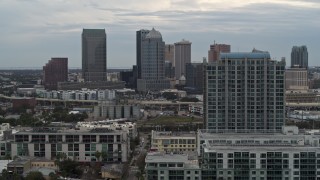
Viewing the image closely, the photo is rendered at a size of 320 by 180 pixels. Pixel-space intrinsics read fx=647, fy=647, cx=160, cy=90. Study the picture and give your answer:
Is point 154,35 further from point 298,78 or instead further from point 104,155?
point 104,155

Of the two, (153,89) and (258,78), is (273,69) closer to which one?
(258,78)

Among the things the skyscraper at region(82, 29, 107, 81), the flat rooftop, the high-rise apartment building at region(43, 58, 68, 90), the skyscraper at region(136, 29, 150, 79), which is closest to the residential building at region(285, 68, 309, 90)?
the skyscraper at region(136, 29, 150, 79)

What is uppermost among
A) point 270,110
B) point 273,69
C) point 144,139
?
point 273,69

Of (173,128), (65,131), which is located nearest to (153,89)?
(173,128)

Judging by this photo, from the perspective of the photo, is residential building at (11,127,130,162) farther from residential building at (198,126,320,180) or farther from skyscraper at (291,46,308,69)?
skyscraper at (291,46,308,69)

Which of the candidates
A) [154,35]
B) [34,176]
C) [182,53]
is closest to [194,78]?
[154,35]
